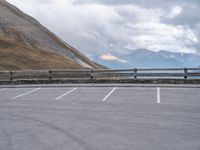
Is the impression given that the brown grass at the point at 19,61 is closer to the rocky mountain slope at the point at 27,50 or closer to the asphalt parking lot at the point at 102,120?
the rocky mountain slope at the point at 27,50

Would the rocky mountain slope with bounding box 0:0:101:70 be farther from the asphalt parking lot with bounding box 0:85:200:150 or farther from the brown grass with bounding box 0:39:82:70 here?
the asphalt parking lot with bounding box 0:85:200:150

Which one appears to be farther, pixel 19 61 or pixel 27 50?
pixel 27 50

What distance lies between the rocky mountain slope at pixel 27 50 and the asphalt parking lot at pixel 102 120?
37.4 meters

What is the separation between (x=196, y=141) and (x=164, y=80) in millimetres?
16432

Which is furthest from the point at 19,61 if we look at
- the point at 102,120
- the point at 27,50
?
the point at 102,120

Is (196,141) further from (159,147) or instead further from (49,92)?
(49,92)

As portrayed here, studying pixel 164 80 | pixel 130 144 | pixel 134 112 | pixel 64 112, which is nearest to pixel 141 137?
pixel 130 144

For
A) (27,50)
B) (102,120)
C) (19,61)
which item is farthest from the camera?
(27,50)

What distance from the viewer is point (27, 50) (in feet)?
262

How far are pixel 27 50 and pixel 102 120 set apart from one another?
224ft

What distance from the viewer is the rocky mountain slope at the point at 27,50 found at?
64438 millimetres

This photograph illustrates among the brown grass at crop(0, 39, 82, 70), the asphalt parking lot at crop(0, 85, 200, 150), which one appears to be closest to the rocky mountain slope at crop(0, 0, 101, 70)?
the brown grass at crop(0, 39, 82, 70)

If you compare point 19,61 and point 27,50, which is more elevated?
point 27,50

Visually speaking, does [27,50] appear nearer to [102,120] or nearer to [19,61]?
[19,61]
